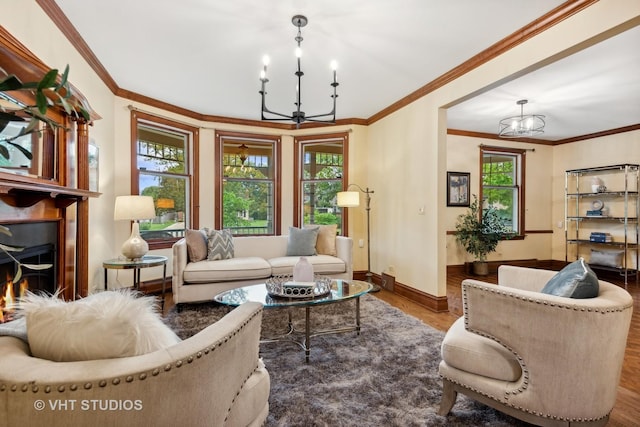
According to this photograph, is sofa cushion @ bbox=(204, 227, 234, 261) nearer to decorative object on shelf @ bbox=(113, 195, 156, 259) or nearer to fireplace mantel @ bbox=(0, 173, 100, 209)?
decorative object on shelf @ bbox=(113, 195, 156, 259)

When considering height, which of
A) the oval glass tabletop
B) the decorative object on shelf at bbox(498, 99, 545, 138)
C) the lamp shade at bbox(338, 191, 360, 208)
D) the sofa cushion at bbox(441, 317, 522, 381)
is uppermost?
the decorative object on shelf at bbox(498, 99, 545, 138)

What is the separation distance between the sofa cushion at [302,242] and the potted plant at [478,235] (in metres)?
2.81

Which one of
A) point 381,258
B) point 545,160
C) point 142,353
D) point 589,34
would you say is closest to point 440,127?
point 589,34

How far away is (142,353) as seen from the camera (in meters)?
0.96

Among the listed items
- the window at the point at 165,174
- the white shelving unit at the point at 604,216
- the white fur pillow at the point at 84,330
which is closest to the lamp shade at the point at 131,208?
the window at the point at 165,174

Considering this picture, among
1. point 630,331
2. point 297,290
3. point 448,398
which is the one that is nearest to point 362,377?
point 448,398

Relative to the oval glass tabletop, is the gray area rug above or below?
below

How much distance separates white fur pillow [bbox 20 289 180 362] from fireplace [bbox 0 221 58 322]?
1129mm

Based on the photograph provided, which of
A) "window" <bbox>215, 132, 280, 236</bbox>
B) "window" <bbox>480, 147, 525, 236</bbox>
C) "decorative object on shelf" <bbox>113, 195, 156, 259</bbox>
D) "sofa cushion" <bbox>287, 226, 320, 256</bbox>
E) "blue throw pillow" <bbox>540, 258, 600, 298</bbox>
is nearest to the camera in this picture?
"blue throw pillow" <bbox>540, 258, 600, 298</bbox>

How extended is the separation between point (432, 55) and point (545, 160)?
478cm

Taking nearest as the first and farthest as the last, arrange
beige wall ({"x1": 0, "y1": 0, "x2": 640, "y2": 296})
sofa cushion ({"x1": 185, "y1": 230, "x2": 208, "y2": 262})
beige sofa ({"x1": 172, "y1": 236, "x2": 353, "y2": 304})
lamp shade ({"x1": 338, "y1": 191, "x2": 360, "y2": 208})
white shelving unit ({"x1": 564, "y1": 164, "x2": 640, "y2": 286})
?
beige wall ({"x1": 0, "y1": 0, "x2": 640, "y2": 296}), beige sofa ({"x1": 172, "y1": 236, "x2": 353, "y2": 304}), sofa cushion ({"x1": 185, "y1": 230, "x2": 208, "y2": 262}), lamp shade ({"x1": 338, "y1": 191, "x2": 360, "y2": 208}), white shelving unit ({"x1": 564, "y1": 164, "x2": 640, "y2": 286})

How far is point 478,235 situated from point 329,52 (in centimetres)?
407

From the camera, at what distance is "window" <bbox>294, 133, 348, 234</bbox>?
536 centimetres

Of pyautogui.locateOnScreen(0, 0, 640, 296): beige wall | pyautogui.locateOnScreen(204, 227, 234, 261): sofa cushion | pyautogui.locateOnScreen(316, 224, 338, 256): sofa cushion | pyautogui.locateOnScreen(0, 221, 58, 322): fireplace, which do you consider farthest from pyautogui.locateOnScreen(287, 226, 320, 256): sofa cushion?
pyautogui.locateOnScreen(0, 221, 58, 322): fireplace
